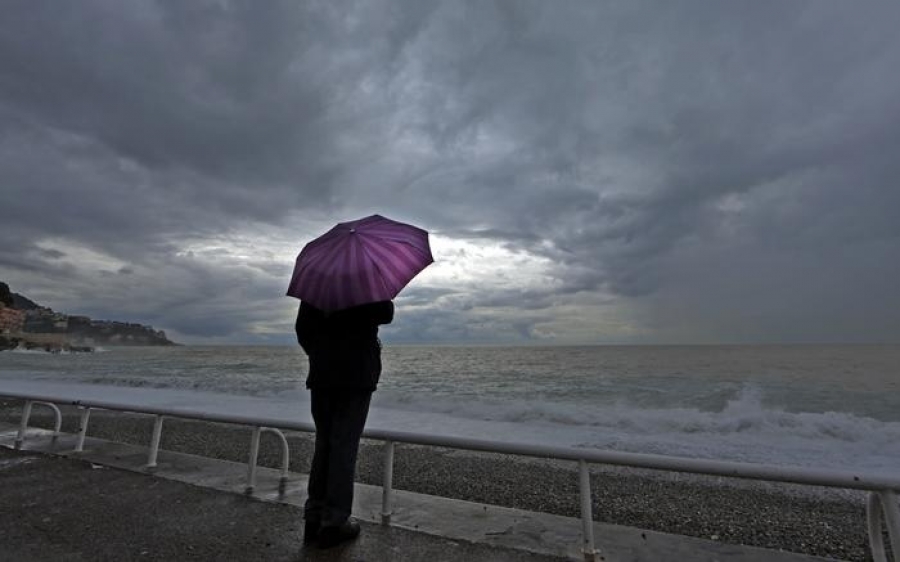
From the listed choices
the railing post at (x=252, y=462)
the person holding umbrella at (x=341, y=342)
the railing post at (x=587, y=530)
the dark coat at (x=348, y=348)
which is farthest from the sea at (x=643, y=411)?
the dark coat at (x=348, y=348)

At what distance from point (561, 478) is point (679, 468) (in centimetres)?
523

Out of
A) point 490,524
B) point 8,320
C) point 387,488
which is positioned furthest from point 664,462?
point 8,320

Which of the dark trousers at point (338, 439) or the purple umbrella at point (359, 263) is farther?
the dark trousers at point (338, 439)

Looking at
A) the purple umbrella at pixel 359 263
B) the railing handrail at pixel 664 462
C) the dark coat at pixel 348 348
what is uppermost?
the purple umbrella at pixel 359 263

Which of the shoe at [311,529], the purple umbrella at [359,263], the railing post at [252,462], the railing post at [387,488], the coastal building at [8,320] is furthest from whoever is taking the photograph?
the coastal building at [8,320]

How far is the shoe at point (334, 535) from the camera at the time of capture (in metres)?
2.96

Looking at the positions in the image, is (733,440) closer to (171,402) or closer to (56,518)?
(56,518)

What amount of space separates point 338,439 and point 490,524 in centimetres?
134

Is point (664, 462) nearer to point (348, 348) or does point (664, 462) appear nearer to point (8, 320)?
point (348, 348)

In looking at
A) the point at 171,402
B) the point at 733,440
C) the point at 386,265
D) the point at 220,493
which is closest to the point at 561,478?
the point at 220,493

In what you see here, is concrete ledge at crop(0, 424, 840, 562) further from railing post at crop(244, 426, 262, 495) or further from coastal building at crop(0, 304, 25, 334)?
coastal building at crop(0, 304, 25, 334)

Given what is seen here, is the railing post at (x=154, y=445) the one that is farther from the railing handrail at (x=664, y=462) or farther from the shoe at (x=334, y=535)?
the shoe at (x=334, y=535)

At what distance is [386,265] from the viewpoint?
9.38ft

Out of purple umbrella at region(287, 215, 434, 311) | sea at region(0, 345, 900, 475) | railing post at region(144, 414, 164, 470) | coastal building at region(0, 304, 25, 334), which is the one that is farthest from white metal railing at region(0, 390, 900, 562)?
coastal building at region(0, 304, 25, 334)
